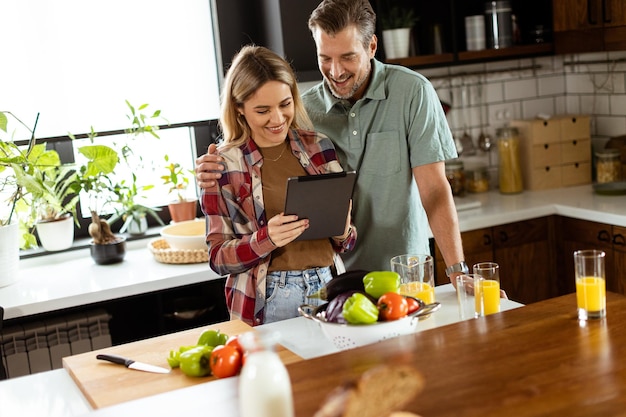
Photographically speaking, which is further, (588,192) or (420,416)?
A: (588,192)

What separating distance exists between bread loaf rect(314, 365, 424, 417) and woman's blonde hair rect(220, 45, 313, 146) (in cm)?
144

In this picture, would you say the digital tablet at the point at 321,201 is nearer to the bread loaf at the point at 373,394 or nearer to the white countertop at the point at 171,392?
the white countertop at the point at 171,392

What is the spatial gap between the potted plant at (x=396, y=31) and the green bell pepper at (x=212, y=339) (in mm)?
2312

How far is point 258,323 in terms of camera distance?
2.57 metres

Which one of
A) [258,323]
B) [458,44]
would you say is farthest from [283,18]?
[258,323]

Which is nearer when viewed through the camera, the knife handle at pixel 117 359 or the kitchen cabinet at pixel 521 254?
the knife handle at pixel 117 359

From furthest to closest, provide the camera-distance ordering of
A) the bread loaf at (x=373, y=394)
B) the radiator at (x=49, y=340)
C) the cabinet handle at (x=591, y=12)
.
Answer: the cabinet handle at (x=591, y=12), the radiator at (x=49, y=340), the bread loaf at (x=373, y=394)

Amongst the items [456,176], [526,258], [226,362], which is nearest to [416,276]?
[226,362]

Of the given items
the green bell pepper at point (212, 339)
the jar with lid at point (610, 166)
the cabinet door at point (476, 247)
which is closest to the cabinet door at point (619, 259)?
the cabinet door at point (476, 247)

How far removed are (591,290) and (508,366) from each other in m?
0.38

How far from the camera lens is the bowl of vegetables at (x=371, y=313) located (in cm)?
188

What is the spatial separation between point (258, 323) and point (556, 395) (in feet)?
4.16

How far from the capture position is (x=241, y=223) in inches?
101

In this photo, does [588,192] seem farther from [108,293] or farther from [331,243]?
[108,293]
